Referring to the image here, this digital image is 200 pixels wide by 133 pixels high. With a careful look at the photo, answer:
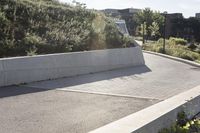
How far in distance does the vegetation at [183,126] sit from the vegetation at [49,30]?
24.5 ft

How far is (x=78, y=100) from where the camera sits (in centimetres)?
991

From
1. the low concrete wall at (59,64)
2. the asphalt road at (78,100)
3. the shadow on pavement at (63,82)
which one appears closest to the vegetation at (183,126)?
the asphalt road at (78,100)

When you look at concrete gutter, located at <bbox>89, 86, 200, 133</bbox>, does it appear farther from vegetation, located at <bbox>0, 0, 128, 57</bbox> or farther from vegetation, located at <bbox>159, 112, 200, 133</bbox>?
vegetation, located at <bbox>0, 0, 128, 57</bbox>

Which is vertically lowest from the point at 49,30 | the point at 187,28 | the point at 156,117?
the point at 187,28

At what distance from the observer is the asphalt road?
7.46m

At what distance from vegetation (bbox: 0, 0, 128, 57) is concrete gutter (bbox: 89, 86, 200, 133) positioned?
694 cm

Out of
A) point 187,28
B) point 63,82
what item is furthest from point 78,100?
point 187,28

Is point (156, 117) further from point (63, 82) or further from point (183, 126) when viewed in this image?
point (63, 82)

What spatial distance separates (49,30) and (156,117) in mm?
11239

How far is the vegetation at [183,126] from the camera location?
6.73m

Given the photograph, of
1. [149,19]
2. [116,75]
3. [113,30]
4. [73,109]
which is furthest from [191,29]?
[73,109]

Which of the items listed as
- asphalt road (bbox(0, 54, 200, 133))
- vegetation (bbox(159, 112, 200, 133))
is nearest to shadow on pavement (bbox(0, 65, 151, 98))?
asphalt road (bbox(0, 54, 200, 133))

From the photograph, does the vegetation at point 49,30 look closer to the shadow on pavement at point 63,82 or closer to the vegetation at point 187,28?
the shadow on pavement at point 63,82

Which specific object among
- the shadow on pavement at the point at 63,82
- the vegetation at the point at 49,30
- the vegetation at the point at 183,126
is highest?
the vegetation at the point at 49,30
